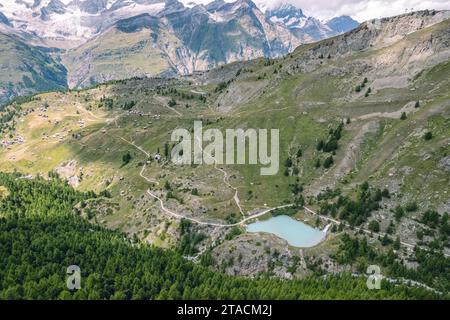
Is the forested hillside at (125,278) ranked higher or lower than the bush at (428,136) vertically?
lower

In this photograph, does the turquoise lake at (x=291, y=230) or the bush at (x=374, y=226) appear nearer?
the bush at (x=374, y=226)

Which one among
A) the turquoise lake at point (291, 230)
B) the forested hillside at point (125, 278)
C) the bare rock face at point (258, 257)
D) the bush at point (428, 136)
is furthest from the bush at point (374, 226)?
the bush at point (428, 136)

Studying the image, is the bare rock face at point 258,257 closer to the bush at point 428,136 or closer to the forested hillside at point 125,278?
the forested hillside at point 125,278

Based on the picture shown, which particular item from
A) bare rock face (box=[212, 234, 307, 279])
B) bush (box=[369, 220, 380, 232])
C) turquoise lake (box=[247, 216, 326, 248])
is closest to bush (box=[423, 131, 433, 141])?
bush (box=[369, 220, 380, 232])

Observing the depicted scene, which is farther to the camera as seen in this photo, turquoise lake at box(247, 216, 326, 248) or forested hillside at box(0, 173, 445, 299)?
turquoise lake at box(247, 216, 326, 248)

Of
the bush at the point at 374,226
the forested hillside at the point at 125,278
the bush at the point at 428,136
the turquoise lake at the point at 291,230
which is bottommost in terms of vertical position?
the forested hillside at the point at 125,278

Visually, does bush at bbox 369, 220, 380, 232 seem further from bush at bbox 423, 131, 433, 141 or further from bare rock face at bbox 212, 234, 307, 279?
bush at bbox 423, 131, 433, 141
